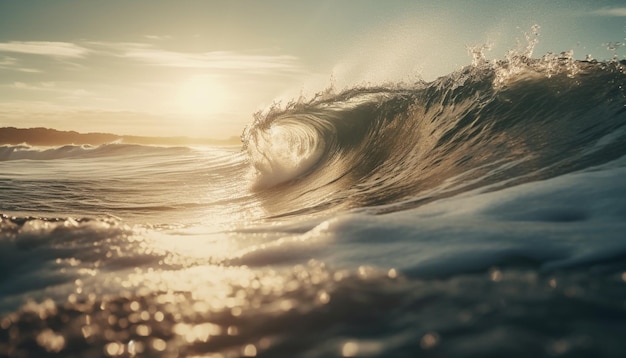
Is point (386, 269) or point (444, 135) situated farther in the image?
point (444, 135)

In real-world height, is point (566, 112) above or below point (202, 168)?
above

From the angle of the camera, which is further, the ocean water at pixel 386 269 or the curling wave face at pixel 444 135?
the curling wave face at pixel 444 135

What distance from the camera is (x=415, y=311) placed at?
1.86 metres

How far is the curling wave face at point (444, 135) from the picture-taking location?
5.25 metres

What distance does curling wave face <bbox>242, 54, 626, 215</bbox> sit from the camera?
5246mm

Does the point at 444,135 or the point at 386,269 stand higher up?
the point at 444,135

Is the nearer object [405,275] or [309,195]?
[405,275]

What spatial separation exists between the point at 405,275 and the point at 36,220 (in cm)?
255

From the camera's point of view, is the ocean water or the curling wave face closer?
the ocean water

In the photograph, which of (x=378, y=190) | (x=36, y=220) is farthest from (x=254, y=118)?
(x=36, y=220)

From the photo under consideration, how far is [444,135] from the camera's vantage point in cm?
762

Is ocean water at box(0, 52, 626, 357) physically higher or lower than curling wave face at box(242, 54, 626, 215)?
lower

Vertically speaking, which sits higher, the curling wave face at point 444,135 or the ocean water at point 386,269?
the curling wave face at point 444,135

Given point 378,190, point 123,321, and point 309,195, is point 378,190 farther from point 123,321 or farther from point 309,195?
point 123,321
